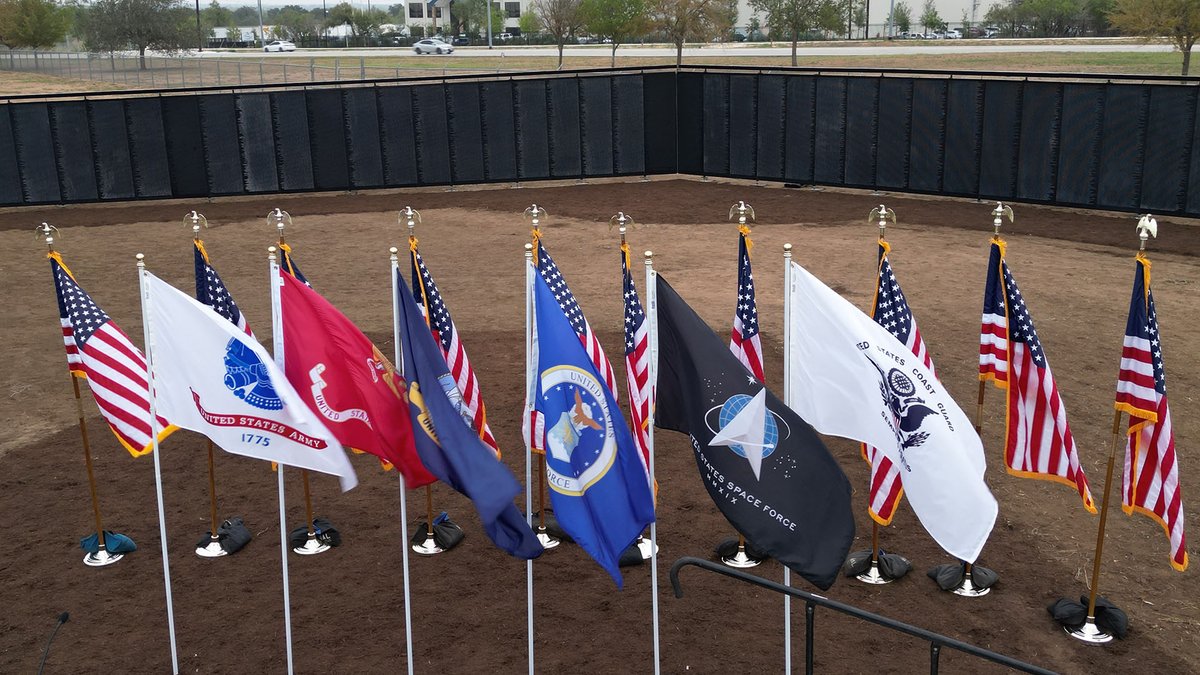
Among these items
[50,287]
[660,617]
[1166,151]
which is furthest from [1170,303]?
[50,287]

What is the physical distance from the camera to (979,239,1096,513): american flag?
30.2 ft

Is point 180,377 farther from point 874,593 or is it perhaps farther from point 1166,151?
point 1166,151

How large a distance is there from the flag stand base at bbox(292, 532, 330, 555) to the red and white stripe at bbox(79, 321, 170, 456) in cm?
172

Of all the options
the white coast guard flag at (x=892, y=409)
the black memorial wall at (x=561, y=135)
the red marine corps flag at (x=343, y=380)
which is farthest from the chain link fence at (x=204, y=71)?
the white coast guard flag at (x=892, y=409)

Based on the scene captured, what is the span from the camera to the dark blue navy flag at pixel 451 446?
7.96 metres

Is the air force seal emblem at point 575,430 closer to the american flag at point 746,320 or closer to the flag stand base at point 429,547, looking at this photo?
the american flag at point 746,320

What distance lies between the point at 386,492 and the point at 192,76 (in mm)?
51245

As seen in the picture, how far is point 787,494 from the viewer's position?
7.80 metres

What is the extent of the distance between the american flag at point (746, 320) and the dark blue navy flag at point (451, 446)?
9.09 ft

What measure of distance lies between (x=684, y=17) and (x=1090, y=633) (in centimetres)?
3829

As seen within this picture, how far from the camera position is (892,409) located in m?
8.11

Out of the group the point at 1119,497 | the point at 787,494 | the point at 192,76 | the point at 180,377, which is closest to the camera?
the point at 787,494

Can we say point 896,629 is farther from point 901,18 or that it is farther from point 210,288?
point 901,18

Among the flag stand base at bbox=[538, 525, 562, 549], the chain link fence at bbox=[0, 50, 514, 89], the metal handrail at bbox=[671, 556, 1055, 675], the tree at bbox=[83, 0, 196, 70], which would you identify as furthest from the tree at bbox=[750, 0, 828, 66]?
the metal handrail at bbox=[671, 556, 1055, 675]
